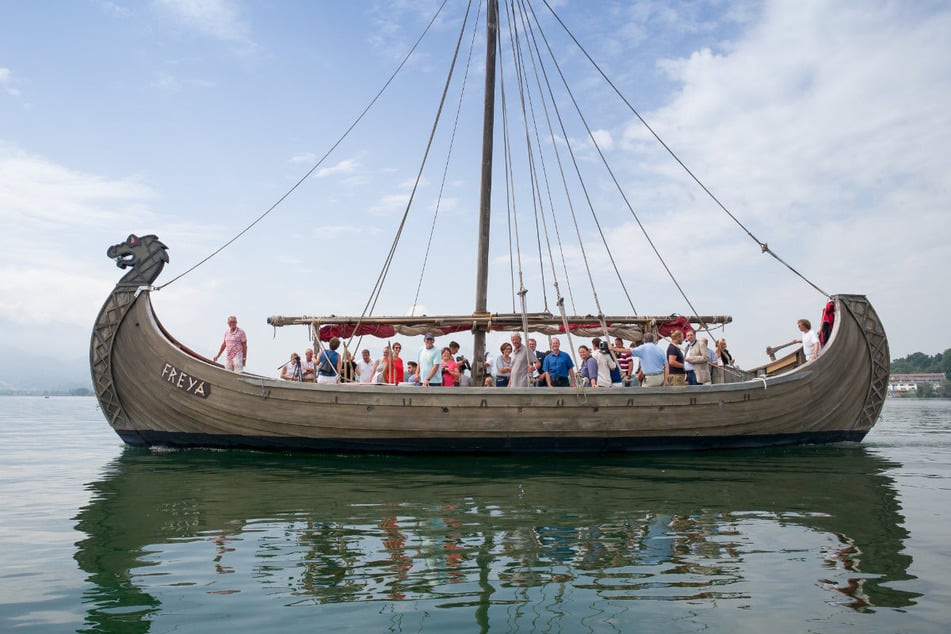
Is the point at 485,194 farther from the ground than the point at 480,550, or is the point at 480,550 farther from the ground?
the point at 485,194

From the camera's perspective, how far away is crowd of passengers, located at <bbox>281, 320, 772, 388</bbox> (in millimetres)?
12508

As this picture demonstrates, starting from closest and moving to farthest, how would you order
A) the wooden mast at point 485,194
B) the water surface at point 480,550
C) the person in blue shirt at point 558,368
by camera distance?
the water surface at point 480,550 < the person in blue shirt at point 558,368 < the wooden mast at point 485,194

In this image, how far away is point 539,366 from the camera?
12.9m

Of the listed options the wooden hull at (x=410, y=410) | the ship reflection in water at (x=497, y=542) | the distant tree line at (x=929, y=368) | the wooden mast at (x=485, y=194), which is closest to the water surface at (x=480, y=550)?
the ship reflection in water at (x=497, y=542)

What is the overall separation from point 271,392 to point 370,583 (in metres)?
7.93

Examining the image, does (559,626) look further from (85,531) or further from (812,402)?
(812,402)

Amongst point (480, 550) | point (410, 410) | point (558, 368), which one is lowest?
point (480, 550)

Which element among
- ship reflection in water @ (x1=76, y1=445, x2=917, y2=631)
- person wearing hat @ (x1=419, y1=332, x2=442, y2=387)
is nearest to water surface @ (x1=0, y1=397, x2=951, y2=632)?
ship reflection in water @ (x1=76, y1=445, x2=917, y2=631)

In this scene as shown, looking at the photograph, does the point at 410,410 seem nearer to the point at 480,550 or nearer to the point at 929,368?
the point at 480,550

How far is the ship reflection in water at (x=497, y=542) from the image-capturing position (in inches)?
169

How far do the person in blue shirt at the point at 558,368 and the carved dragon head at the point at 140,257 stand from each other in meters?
7.96

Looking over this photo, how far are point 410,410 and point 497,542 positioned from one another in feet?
20.3

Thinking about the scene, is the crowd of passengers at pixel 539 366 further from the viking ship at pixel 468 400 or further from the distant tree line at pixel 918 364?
the distant tree line at pixel 918 364

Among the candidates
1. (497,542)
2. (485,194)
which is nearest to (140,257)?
(485,194)
